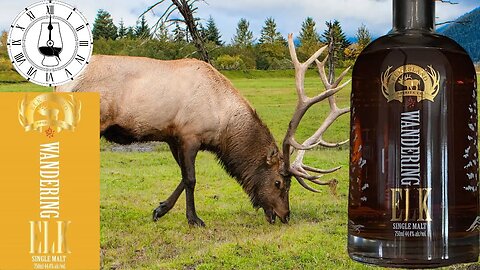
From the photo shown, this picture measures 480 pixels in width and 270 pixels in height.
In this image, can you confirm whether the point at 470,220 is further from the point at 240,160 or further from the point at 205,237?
the point at 240,160

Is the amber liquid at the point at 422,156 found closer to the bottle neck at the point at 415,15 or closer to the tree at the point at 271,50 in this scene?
the bottle neck at the point at 415,15

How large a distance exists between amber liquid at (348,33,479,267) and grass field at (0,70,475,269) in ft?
2.00

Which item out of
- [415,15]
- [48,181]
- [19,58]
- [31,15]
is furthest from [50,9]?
[415,15]

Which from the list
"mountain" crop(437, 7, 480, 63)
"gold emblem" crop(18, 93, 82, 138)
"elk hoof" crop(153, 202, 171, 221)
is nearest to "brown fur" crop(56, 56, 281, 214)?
"elk hoof" crop(153, 202, 171, 221)

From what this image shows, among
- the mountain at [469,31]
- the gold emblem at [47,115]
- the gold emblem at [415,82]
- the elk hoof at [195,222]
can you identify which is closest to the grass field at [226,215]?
the elk hoof at [195,222]

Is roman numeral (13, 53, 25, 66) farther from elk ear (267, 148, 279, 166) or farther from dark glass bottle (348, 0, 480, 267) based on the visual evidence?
elk ear (267, 148, 279, 166)

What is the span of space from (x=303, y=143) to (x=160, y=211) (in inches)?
27.7

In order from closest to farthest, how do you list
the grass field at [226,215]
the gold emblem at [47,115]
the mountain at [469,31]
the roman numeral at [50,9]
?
the gold emblem at [47,115] → the roman numeral at [50,9] → the grass field at [226,215] → the mountain at [469,31]

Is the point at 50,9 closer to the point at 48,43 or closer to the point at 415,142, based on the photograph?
the point at 48,43

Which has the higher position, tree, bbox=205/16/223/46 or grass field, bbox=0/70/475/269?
tree, bbox=205/16/223/46

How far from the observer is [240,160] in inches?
140

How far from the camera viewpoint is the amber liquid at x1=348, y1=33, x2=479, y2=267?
A: 205 centimetres

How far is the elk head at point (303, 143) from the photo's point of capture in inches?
123

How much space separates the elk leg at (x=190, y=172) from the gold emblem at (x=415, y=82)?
1.36 meters
